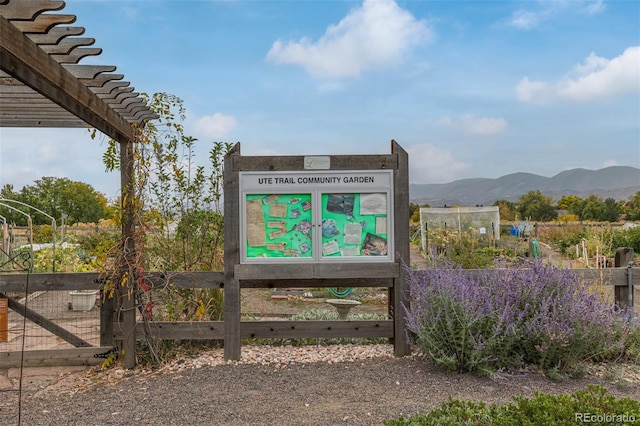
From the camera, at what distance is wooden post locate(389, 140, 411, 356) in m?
5.81

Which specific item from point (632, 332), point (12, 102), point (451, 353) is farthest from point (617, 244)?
point (12, 102)

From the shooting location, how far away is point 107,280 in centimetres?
570

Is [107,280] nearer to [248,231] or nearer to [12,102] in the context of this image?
[248,231]

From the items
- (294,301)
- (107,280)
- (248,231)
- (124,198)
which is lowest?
(294,301)

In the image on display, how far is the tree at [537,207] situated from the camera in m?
49.1

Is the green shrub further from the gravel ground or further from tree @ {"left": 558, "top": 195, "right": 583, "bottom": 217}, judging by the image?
tree @ {"left": 558, "top": 195, "right": 583, "bottom": 217}

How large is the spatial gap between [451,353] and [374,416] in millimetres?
1366

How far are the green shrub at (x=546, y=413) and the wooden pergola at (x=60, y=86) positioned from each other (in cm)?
333

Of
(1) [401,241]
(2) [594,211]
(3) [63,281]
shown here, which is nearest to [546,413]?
(1) [401,241]

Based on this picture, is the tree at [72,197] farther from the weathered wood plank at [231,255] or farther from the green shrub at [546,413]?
the green shrub at [546,413]

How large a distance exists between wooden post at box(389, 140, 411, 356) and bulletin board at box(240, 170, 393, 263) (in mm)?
80

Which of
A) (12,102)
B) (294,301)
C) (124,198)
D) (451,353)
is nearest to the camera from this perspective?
(451,353)

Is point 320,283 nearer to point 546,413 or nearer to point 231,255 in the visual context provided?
point 231,255

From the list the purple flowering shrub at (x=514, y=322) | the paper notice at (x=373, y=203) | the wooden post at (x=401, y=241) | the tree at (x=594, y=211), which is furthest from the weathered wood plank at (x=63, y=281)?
the tree at (x=594, y=211)
